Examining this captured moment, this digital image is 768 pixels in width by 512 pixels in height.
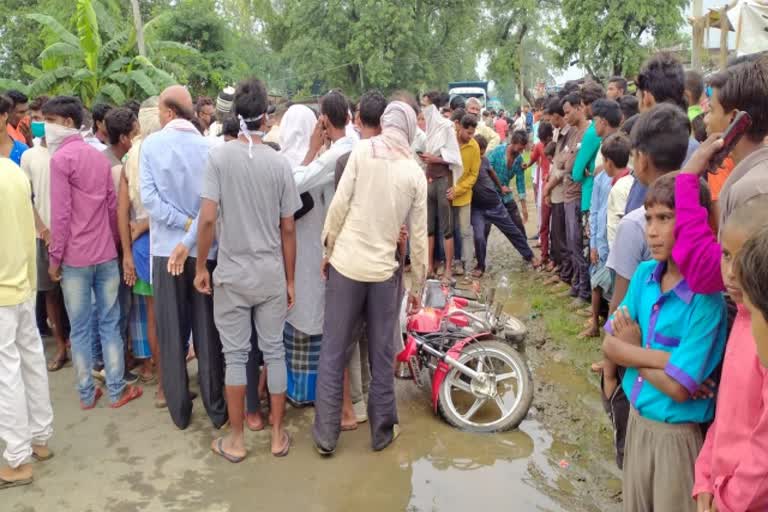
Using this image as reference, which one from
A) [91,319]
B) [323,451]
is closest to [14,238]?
[91,319]

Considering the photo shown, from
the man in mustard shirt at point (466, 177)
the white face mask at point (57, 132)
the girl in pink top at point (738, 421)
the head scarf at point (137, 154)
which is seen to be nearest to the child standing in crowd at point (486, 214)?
the man in mustard shirt at point (466, 177)

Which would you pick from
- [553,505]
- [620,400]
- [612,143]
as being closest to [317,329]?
[553,505]

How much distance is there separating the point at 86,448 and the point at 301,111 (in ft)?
8.40

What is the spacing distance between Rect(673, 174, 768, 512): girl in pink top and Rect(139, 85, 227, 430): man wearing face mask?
9.72 feet

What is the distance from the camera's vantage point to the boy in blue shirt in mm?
2189

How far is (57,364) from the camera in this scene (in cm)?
535

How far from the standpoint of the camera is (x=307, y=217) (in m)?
4.21

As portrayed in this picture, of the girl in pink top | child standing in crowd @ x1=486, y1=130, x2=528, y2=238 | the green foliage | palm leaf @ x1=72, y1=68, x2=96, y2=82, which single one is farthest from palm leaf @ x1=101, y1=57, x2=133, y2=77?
the green foliage

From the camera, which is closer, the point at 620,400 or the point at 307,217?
the point at 620,400

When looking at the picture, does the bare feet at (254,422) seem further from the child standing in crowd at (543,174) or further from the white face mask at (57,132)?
the child standing in crowd at (543,174)

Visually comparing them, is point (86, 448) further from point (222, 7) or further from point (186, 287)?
point (222, 7)

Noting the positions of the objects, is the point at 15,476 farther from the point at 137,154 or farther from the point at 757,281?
the point at 757,281

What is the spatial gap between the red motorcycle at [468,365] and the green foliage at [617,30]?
20.9 metres

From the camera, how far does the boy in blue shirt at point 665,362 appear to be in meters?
2.19
